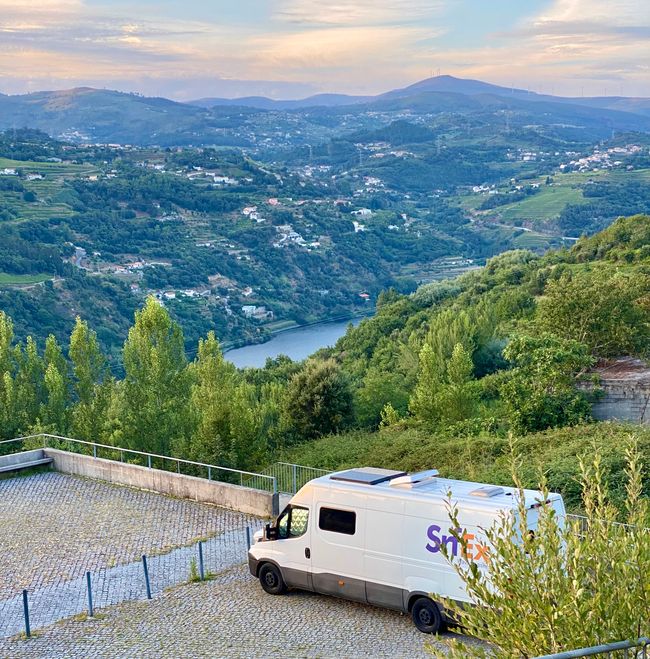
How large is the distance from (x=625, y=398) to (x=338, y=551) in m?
16.3

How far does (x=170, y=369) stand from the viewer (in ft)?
98.6

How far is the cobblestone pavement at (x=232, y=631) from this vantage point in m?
12.1

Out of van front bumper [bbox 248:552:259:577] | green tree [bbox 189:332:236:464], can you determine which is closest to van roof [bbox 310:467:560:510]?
van front bumper [bbox 248:552:259:577]

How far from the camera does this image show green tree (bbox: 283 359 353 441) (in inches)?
1270

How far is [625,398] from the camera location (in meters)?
27.0

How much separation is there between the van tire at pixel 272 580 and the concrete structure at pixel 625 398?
50.0 feet

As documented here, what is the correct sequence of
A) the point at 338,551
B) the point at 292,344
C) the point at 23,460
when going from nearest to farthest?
the point at 338,551 < the point at 23,460 < the point at 292,344

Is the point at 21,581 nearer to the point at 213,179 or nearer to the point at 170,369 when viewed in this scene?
the point at 170,369

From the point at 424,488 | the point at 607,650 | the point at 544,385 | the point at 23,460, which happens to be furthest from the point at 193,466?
the point at 607,650

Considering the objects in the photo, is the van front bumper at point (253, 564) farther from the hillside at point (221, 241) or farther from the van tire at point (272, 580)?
the hillside at point (221, 241)

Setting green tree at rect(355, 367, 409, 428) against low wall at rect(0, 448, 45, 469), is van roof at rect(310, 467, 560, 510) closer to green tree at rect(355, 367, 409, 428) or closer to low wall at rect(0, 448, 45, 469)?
low wall at rect(0, 448, 45, 469)

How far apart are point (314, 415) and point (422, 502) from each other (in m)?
20.3

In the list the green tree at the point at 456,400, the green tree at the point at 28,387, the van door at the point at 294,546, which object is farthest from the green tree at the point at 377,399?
the van door at the point at 294,546

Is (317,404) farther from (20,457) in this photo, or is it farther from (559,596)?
(559,596)
